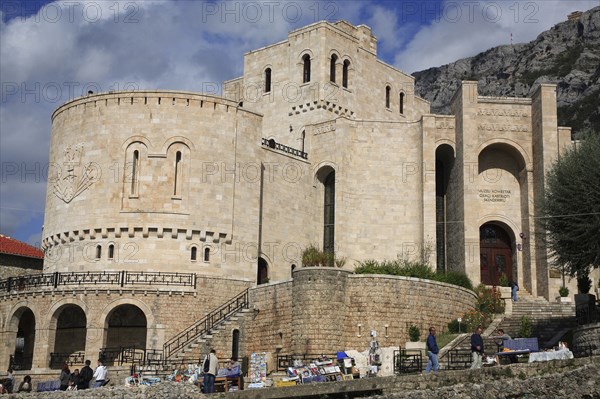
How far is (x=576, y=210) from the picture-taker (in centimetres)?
2888

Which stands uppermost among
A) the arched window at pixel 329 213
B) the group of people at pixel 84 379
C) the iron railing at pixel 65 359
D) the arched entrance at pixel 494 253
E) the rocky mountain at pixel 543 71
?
the rocky mountain at pixel 543 71

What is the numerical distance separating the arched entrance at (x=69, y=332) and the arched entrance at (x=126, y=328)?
1.21m

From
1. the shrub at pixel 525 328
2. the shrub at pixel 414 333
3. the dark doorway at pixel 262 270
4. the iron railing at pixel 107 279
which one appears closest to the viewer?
the shrub at pixel 525 328

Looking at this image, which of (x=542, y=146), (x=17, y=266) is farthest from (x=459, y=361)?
(x=17, y=266)

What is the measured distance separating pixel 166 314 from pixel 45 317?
5.15 meters

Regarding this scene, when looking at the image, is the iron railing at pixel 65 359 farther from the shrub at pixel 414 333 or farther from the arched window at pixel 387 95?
the arched window at pixel 387 95

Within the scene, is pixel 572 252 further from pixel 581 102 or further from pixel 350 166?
pixel 581 102

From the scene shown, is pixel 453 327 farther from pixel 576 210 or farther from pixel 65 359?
pixel 65 359

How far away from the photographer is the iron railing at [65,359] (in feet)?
113

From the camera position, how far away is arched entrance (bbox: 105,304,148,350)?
3544 cm

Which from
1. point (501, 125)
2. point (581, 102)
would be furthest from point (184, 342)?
point (581, 102)

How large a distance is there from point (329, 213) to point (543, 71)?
6550cm

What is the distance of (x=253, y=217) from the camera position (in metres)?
38.7

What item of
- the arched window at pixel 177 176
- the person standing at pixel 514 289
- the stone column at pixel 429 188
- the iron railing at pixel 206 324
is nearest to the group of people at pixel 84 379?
the iron railing at pixel 206 324
